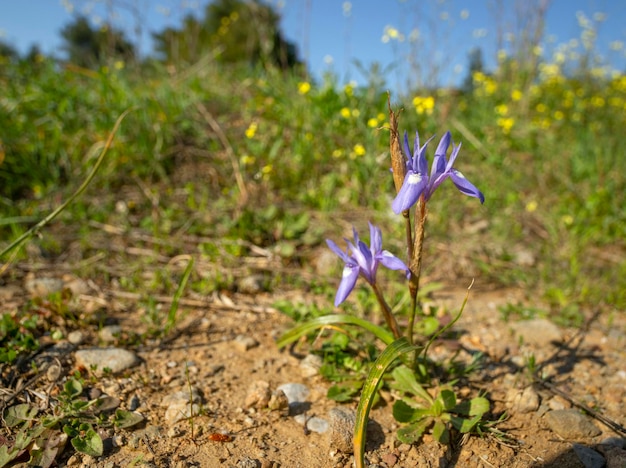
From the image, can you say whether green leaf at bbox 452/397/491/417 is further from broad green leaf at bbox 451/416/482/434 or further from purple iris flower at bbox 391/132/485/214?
purple iris flower at bbox 391/132/485/214

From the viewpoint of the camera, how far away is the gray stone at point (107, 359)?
1905mm

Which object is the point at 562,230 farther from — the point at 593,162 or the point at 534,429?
the point at 534,429

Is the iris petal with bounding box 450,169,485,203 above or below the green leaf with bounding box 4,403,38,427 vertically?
above

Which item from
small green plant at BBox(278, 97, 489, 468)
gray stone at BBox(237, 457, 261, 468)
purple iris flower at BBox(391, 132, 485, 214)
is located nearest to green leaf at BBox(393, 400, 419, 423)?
small green plant at BBox(278, 97, 489, 468)

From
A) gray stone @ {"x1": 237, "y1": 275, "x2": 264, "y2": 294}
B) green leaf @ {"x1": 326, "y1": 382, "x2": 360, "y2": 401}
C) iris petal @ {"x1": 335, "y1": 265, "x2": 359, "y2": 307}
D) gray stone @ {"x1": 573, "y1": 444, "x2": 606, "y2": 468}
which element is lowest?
gray stone @ {"x1": 573, "y1": 444, "x2": 606, "y2": 468}

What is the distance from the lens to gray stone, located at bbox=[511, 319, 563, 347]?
92.0 inches

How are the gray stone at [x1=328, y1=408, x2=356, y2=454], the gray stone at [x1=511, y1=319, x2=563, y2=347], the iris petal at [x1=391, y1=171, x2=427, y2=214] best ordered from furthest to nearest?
the gray stone at [x1=511, y1=319, x2=563, y2=347] < the gray stone at [x1=328, y1=408, x2=356, y2=454] < the iris petal at [x1=391, y1=171, x2=427, y2=214]

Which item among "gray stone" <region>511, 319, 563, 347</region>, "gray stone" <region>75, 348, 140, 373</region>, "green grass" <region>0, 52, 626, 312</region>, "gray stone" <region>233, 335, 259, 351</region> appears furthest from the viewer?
"green grass" <region>0, 52, 626, 312</region>

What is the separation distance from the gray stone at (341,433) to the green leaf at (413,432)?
0.16 metres

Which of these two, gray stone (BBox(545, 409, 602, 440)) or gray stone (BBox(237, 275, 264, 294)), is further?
gray stone (BBox(237, 275, 264, 294))

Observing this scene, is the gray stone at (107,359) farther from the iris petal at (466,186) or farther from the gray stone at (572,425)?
the gray stone at (572,425)

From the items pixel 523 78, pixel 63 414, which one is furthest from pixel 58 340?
pixel 523 78

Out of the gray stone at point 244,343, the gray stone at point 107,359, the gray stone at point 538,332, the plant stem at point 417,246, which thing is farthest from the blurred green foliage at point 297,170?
the plant stem at point 417,246

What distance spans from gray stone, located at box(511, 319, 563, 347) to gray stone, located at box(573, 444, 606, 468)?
0.76 metres
